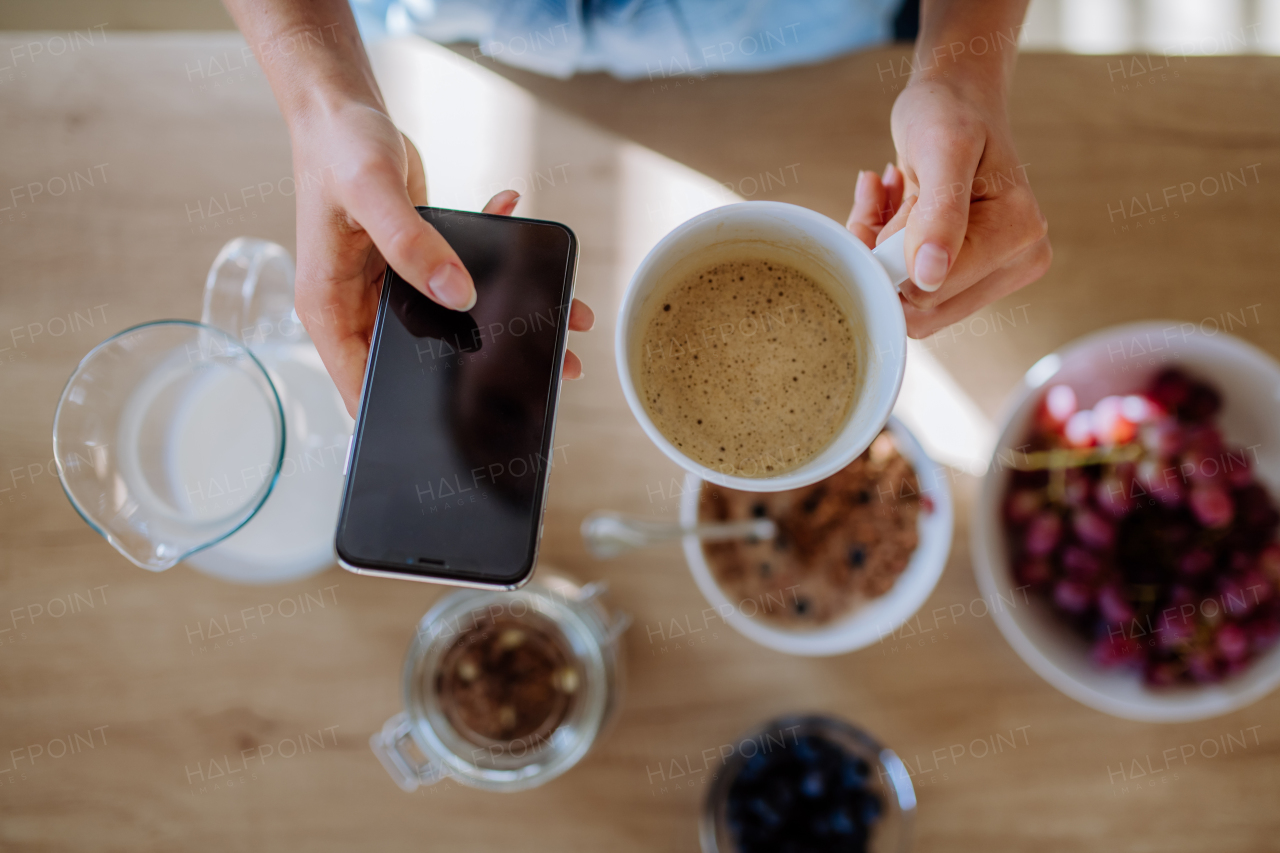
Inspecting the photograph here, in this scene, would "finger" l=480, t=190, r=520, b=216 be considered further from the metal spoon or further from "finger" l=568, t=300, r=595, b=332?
Result: the metal spoon

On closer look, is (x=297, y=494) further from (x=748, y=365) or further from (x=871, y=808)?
(x=871, y=808)

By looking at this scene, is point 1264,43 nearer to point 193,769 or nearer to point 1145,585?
point 1145,585

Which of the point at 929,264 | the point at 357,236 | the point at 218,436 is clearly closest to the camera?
the point at 929,264

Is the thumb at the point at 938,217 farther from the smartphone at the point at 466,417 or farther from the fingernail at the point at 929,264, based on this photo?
the smartphone at the point at 466,417

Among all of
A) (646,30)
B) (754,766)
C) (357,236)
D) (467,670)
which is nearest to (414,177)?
(357,236)

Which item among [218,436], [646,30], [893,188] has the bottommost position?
[218,436]

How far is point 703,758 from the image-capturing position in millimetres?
870

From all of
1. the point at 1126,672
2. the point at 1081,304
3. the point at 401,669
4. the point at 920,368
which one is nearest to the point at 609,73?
the point at 920,368

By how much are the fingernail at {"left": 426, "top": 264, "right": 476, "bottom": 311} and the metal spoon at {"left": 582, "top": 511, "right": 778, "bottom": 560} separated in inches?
12.9

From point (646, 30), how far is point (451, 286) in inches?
17.0

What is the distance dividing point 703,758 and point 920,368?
0.53 meters

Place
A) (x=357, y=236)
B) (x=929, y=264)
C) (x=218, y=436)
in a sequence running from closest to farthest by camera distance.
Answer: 1. (x=929, y=264)
2. (x=357, y=236)
3. (x=218, y=436)

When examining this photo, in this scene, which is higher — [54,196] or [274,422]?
[54,196]

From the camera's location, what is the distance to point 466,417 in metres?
0.60
